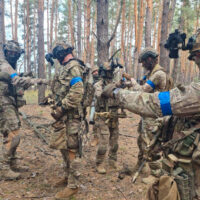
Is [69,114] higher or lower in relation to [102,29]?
lower

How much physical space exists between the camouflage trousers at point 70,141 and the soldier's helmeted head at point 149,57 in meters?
1.90

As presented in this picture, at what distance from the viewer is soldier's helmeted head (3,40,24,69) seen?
4355mm

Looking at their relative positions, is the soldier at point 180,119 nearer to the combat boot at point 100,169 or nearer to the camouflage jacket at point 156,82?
the camouflage jacket at point 156,82

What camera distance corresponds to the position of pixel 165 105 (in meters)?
1.70

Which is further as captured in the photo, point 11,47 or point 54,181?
point 11,47

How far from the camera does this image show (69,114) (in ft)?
12.0

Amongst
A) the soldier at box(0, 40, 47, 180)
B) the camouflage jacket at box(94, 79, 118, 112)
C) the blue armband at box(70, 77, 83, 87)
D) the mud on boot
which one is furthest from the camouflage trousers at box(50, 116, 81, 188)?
the camouflage jacket at box(94, 79, 118, 112)

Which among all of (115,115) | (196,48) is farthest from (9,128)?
(196,48)

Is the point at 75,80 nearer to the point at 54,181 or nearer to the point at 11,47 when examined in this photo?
the point at 11,47

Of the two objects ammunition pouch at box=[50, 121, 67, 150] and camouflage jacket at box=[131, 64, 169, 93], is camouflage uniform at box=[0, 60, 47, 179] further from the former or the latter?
camouflage jacket at box=[131, 64, 169, 93]

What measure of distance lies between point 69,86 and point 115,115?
3.36 ft

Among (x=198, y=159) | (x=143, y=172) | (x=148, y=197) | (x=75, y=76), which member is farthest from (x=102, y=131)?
(x=198, y=159)

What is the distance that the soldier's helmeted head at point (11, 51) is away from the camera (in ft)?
14.3

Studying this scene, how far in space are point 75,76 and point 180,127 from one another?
2.02m
